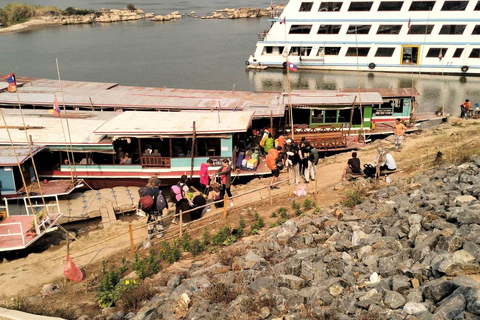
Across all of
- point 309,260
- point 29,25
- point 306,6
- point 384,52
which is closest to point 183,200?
point 309,260

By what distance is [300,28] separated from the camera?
47.1 m

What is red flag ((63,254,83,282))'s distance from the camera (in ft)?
41.3

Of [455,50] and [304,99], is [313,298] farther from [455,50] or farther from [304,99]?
[455,50]

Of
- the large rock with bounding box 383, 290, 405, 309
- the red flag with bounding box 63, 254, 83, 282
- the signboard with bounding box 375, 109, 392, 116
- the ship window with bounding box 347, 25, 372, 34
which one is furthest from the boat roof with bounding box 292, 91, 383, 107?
the ship window with bounding box 347, 25, 372, 34

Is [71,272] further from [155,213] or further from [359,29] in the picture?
[359,29]

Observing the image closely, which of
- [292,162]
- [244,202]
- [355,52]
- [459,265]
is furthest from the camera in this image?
[355,52]

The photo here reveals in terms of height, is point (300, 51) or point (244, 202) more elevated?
point (300, 51)

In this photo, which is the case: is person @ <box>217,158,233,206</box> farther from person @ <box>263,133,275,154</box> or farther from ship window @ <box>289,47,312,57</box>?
ship window @ <box>289,47,312,57</box>

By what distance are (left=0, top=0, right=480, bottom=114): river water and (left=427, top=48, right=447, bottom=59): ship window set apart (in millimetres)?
1792

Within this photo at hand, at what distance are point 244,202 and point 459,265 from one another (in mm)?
8880

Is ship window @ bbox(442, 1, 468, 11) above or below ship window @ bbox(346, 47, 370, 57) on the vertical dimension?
above

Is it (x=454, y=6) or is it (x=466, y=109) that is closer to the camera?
(x=466, y=109)

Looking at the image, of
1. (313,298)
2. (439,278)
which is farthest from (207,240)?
(439,278)

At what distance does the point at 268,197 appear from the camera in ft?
53.9
